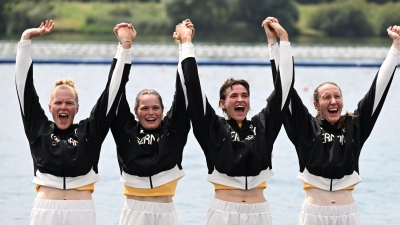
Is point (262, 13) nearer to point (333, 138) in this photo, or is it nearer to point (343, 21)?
point (343, 21)

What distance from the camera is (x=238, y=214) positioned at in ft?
14.3

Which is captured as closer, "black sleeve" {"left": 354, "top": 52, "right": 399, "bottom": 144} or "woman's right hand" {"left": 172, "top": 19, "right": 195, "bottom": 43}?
"woman's right hand" {"left": 172, "top": 19, "right": 195, "bottom": 43}

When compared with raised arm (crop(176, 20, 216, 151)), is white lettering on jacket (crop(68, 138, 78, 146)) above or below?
below

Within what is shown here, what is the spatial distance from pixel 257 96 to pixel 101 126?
976 cm

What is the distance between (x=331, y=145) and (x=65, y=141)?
1.44 metres

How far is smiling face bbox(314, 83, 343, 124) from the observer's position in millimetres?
4531

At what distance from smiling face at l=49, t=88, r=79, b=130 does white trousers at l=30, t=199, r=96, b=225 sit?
41cm

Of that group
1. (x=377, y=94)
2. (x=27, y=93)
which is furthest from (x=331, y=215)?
(x=27, y=93)

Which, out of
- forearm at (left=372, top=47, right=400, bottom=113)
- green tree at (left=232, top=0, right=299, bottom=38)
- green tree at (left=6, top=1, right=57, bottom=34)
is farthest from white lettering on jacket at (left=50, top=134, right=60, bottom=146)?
green tree at (left=232, top=0, right=299, bottom=38)

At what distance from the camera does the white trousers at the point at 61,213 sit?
4.29 meters

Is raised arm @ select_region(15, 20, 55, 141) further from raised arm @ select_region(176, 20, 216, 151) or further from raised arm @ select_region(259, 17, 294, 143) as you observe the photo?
raised arm @ select_region(259, 17, 294, 143)

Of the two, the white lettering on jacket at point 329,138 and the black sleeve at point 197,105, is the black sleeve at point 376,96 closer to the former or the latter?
the white lettering on jacket at point 329,138

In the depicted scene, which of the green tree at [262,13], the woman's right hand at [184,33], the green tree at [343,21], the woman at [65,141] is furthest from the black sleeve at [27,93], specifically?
the green tree at [343,21]

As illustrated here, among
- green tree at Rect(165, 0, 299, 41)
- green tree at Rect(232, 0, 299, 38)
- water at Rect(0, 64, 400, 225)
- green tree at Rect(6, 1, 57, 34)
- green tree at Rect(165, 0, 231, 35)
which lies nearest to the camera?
water at Rect(0, 64, 400, 225)
